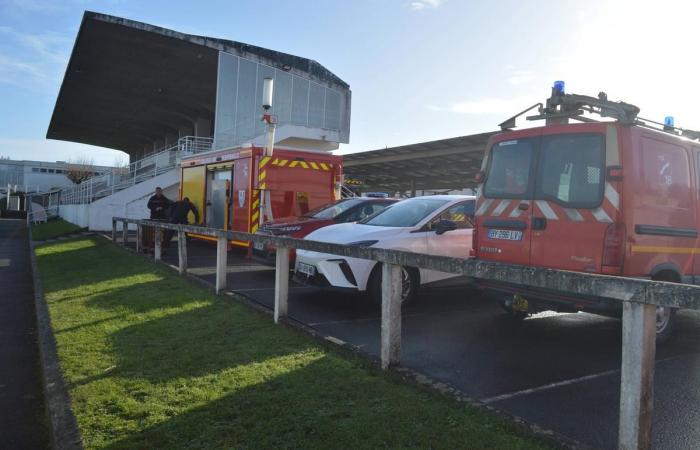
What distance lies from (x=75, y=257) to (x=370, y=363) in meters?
10.6

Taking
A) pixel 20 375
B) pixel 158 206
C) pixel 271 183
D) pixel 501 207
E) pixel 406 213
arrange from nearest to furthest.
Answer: pixel 20 375
pixel 501 207
pixel 406 213
pixel 271 183
pixel 158 206

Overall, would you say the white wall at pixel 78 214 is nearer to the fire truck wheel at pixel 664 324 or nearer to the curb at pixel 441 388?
the curb at pixel 441 388

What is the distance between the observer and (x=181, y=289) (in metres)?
8.05

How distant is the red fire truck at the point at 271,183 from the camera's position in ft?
39.7

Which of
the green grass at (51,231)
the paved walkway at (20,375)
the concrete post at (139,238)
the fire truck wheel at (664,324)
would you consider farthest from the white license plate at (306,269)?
the green grass at (51,231)

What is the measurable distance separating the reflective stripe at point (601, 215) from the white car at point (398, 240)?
239 cm

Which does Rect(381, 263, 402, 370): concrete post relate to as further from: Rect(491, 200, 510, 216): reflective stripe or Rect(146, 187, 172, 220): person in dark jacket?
Rect(146, 187, 172, 220): person in dark jacket

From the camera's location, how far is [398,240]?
24.3 ft

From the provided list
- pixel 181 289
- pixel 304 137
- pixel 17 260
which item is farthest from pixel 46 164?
pixel 181 289

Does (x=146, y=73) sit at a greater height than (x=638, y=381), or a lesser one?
greater

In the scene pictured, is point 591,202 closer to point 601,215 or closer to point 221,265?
point 601,215

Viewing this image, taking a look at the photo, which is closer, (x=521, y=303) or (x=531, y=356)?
(x=531, y=356)

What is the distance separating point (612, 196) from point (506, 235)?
1183 millimetres

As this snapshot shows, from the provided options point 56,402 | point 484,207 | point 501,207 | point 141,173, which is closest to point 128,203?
point 141,173
